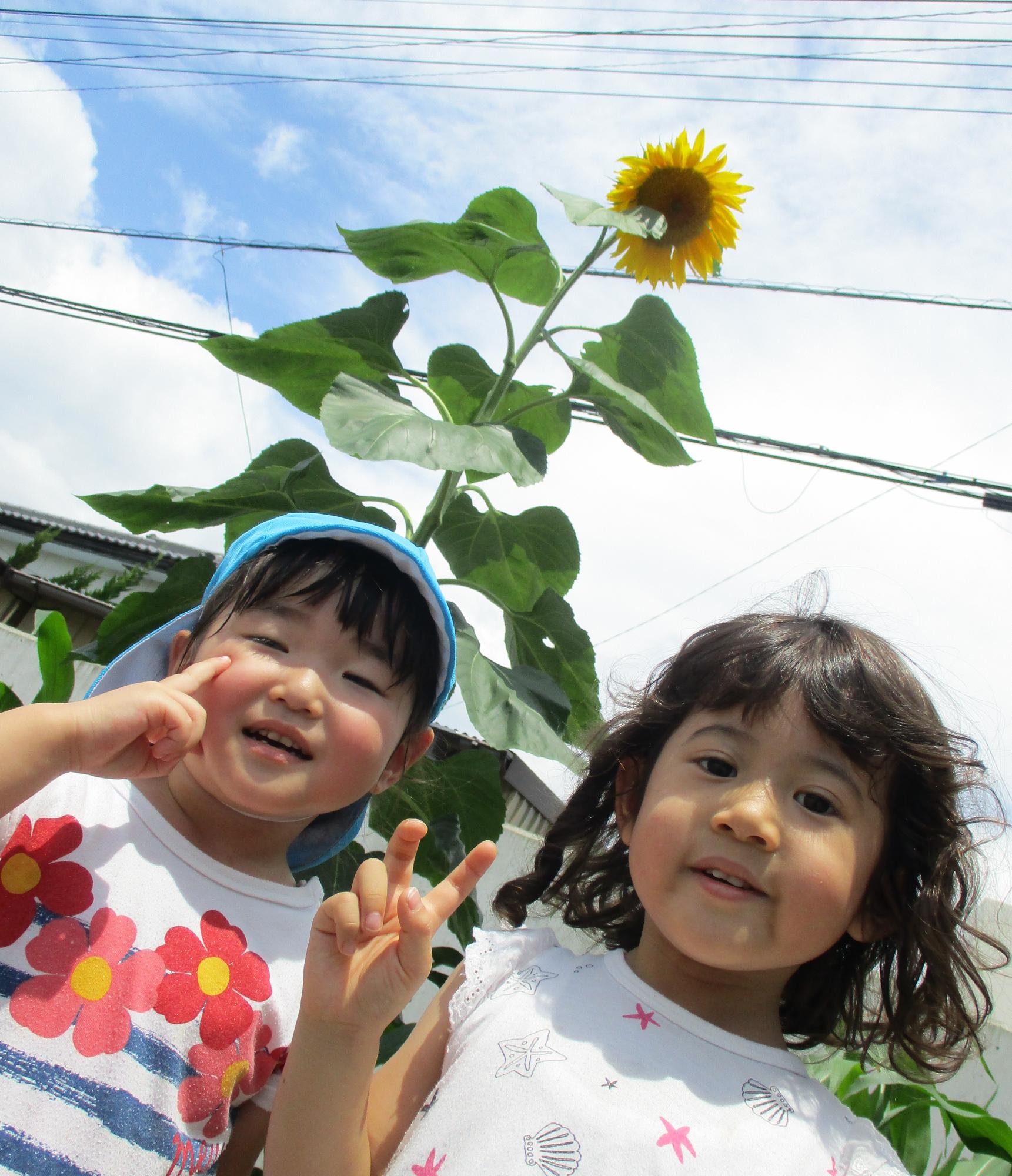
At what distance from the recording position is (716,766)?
1.02 metres

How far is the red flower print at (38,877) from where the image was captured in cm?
87

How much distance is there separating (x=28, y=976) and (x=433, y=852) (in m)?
0.63

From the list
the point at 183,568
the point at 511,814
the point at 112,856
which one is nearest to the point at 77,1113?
the point at 112,856

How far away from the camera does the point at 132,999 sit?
88 centimetres

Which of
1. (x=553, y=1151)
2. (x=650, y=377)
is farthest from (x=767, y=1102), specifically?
(x=650, y=377)

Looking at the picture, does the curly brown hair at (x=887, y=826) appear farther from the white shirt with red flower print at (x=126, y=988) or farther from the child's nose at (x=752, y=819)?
the white shirt with red flower print at (x=126, y=988)

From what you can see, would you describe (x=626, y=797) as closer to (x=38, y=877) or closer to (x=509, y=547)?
(x=509, y=547)

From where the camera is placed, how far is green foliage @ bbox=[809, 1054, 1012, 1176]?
1.33 meters

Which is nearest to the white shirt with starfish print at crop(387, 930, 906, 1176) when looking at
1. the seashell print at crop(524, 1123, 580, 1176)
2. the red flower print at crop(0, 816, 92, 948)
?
the seashell print at crop(524, 1123, 580, 1176)

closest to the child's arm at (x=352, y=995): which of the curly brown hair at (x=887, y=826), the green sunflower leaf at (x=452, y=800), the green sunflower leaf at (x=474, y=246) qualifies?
the curly brown hair at (x=887, y=826)

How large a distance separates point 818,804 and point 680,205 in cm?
107

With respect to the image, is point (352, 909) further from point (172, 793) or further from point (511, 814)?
point (511, 814)

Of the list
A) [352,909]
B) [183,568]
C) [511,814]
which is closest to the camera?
[352,909]

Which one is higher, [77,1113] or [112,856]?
[112,856]
